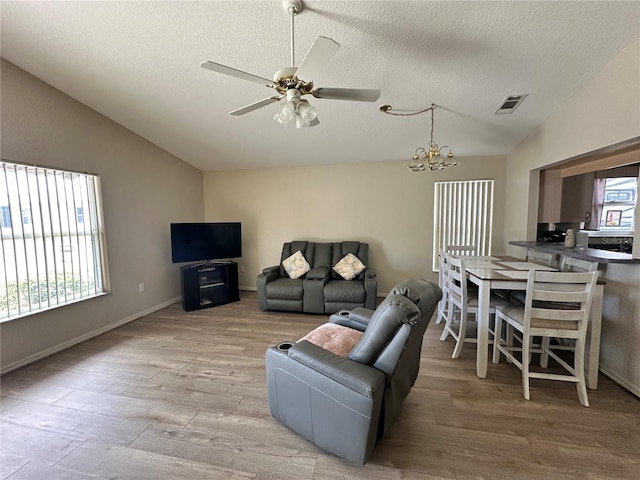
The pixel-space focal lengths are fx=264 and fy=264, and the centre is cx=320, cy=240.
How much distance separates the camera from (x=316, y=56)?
1.51 m

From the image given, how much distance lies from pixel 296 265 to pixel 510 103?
11.5 feet

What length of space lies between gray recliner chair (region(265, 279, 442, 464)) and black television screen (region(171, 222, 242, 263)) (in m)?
3.16

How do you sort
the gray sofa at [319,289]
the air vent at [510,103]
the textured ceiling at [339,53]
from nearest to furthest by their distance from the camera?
the textured ceiling at [339,53] → the air vent at [510,103] → the gray sofa at [319,289]

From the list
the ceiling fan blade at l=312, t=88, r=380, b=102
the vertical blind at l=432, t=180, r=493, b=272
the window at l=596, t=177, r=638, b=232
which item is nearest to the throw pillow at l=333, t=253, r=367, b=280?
the vertical blind at l=432, t=180, r=493, b=272

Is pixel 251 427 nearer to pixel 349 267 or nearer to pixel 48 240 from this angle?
pixel 349 267

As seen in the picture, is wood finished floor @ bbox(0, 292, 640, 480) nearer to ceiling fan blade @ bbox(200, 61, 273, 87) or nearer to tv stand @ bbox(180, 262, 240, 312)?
tv stand @ bbox(180, 262, 240, 312)

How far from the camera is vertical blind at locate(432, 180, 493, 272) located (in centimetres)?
439

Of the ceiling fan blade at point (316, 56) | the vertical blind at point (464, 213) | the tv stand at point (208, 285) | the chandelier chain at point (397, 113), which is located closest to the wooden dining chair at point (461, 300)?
the vertical blind at point (464, 213)

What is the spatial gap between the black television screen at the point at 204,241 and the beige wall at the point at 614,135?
4506 millimetres

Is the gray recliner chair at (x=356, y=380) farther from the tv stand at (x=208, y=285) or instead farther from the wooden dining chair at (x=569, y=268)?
the tv stand at (x=208, y=285)

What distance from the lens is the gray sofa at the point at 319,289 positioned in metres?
3.90

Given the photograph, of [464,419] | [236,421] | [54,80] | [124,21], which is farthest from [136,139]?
[464,419]

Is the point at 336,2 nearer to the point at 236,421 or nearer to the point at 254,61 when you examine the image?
the point at 254,61

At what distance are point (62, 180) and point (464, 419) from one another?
4.56 meters
